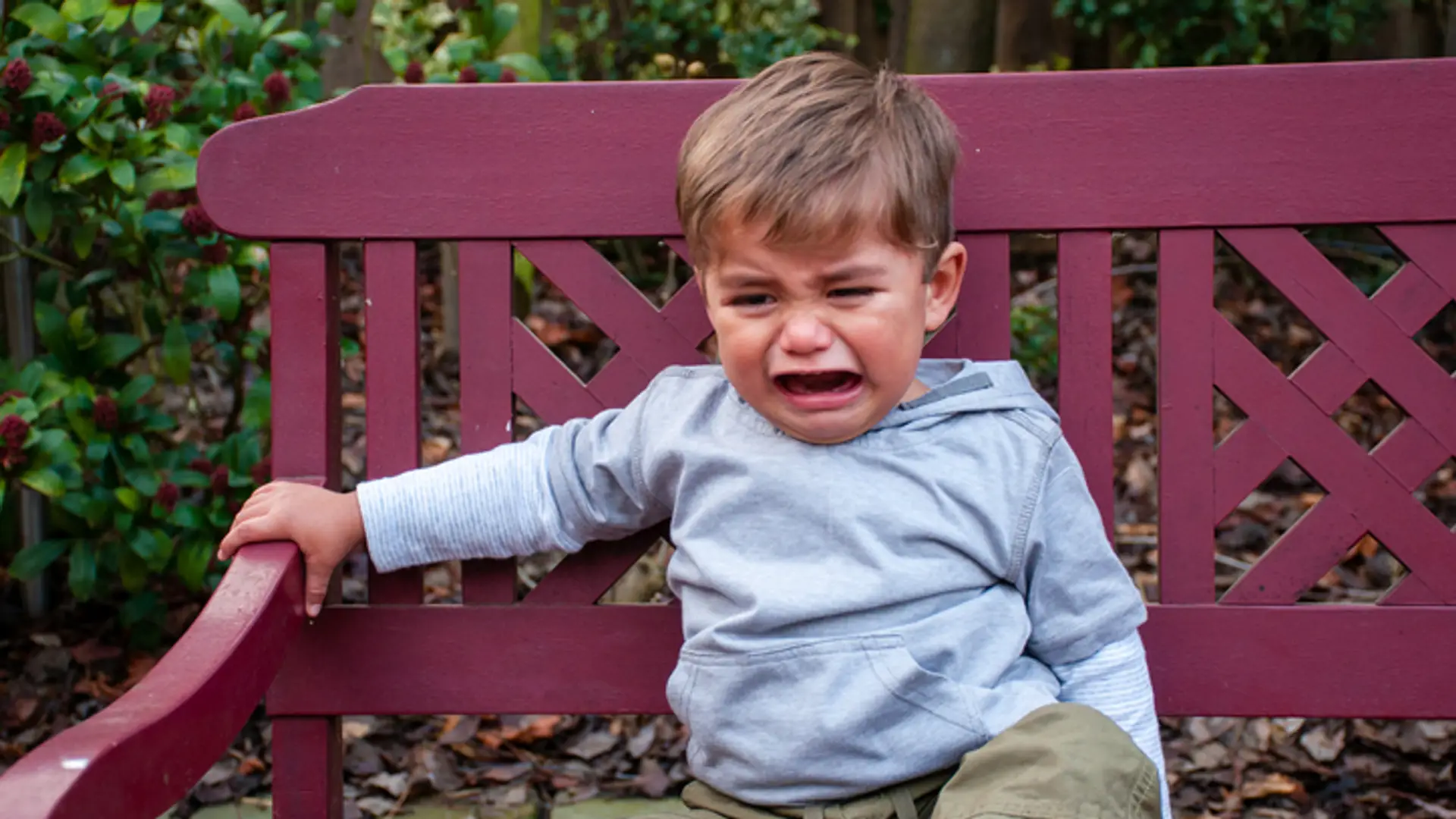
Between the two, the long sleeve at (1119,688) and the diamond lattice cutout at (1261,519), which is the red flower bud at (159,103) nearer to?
the long sleeve at (1119,688)

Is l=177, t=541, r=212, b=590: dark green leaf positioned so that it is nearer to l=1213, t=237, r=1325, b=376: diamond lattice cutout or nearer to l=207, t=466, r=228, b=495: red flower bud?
l=207, t=466, r=228, b=495: red flower bud

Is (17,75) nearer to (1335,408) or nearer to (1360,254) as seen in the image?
(1335,408)

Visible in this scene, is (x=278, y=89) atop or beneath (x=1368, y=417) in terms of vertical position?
atop

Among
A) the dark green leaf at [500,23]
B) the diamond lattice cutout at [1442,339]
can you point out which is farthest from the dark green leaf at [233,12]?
the diamond lattice cutout at [1442,339]

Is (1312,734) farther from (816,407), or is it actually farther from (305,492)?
(305,492)

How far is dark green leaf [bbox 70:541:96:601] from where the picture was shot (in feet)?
8.80

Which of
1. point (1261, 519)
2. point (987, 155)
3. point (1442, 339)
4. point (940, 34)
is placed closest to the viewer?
point (987, 155)

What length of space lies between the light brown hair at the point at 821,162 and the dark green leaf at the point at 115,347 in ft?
4.49

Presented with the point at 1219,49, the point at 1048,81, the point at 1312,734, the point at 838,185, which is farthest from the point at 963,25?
the point at 838,185

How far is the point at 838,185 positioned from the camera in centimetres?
156

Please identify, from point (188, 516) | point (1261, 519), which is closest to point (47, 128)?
point (188, 516)

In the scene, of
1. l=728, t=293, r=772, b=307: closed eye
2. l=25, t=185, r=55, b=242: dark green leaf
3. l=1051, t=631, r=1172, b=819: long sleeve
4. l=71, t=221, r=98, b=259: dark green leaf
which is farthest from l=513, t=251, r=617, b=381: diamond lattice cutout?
l=1051, t=631, r=1172, b=819: long sleeve

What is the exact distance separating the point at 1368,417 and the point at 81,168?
3569 mm

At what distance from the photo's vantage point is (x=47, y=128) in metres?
2.36
